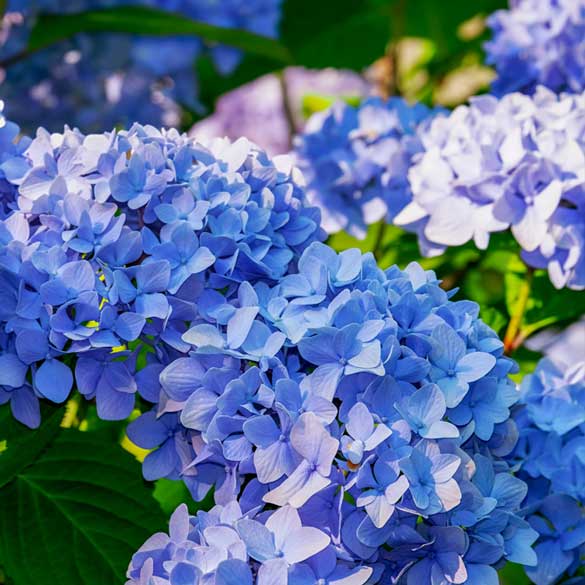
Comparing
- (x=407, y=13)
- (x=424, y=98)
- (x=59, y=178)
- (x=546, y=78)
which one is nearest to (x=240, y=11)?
(x=424, y=98)

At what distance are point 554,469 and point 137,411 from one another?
0.31 m

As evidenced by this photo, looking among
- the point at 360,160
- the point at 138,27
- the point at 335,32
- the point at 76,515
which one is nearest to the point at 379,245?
the point at 360,160

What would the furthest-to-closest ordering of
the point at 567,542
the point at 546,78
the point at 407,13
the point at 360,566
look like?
the point at 407,13 < the point at 546,78 < the point at 567,542 < the point at 360,566

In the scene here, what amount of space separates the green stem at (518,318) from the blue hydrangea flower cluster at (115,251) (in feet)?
0.88

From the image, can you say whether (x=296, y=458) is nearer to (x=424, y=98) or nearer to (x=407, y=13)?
(x=424, y=98)

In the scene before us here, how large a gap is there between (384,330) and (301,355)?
5 cm

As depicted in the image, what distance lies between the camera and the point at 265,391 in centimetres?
60

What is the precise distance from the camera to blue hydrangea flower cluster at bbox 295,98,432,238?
100 cm

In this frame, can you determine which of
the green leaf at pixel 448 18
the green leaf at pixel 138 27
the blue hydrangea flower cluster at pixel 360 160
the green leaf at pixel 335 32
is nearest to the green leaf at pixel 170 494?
the blue hydrangea flower cluster at pixel 360 160

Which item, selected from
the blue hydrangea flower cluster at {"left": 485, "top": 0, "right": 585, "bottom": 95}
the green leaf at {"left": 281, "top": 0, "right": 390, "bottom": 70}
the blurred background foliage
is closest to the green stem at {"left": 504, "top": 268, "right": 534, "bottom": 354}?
the blurred background foliage

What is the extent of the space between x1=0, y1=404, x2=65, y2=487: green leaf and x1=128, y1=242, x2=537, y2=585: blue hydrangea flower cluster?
56 millimetres

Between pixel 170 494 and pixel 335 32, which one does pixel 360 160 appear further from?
pixel 335 32

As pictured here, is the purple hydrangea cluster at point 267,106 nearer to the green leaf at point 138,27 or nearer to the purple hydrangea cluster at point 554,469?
the green leaf at point 138,27

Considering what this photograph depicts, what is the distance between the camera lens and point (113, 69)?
4.56 feet
